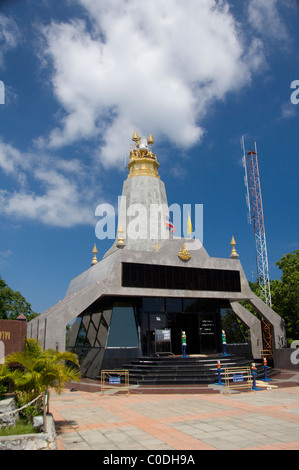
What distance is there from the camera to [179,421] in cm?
985

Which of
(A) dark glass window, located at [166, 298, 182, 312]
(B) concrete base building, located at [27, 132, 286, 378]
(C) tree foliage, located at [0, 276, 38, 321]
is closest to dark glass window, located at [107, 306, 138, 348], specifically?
(B) concrete base building, located at [27, 132, 286, 378]

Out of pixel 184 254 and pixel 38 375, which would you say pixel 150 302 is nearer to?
pixel 184 254

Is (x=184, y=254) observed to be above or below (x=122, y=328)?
above

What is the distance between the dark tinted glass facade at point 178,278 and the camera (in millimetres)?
21641

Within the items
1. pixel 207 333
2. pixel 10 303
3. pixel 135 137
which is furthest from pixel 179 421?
pixel 10 303

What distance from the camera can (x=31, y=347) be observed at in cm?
959

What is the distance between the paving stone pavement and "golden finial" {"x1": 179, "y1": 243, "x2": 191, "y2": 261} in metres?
9.60

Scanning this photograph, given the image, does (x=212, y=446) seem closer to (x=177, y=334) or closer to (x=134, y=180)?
(x=177, y=334)

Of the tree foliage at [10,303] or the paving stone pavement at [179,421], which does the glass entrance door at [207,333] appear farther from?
the tree foliage at [10,303]

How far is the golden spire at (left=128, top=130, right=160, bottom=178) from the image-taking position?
29.1 metres

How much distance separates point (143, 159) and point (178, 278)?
36.4 ft

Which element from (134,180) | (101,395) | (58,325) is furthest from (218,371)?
(134,180)

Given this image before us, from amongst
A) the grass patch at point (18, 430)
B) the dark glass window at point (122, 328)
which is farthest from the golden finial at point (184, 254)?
the grass patch at point (18, 430)
